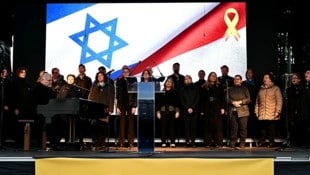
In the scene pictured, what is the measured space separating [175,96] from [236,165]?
17.9 ft

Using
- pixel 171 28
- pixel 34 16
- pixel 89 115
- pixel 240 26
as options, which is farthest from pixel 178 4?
pixel 89 115

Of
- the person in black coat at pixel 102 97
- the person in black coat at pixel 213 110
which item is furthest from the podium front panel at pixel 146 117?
the person in black coat at pixel 213 110

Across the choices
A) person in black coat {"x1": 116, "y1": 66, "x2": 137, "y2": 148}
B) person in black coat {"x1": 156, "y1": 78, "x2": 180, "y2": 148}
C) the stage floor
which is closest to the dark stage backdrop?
person in black coat {"x1": 156, "y1": 78, "x2": 180, "y2": 148}

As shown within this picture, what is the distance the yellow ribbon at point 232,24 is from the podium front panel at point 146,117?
4473mm

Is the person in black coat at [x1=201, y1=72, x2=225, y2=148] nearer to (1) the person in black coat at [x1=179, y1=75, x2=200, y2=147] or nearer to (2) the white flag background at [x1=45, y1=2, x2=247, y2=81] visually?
(1) the person in black coat at [x1=179, y1=75, x2=200, y2=147]

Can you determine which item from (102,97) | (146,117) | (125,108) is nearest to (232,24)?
(125,108)

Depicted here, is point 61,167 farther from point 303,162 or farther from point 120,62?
point 120,62

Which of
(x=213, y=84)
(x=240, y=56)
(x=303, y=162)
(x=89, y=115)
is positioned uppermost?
(x=240, y=56)

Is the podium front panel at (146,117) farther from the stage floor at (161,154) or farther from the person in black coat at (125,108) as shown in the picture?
the person in black coat at (125,108)

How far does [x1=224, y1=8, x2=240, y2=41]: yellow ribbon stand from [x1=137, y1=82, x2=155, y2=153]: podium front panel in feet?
14.7

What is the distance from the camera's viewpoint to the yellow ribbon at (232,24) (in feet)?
39.9

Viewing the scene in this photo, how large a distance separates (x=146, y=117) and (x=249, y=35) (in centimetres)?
504

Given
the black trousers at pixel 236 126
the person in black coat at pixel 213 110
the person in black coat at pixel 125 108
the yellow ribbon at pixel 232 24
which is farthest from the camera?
the yellow ribbon at pixel 232 24

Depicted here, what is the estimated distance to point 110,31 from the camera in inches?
482
